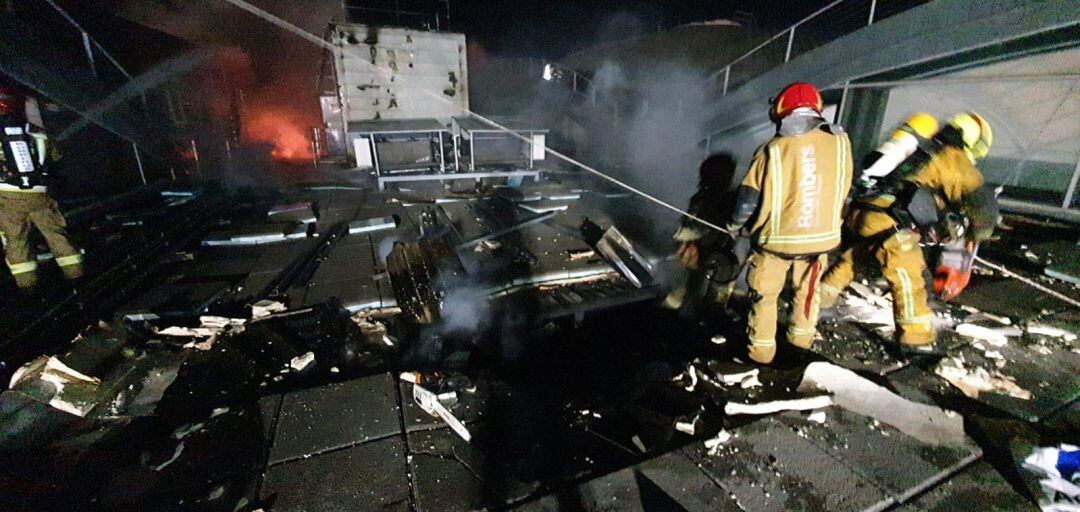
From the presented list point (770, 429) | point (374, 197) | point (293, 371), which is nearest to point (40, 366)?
point (293, 371)

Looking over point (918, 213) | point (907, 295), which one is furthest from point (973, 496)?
point (918, 213)

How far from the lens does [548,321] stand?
464 cm

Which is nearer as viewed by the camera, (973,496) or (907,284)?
(973,496)

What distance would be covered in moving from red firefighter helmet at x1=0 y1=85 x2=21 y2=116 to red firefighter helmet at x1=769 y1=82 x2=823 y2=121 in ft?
24.8

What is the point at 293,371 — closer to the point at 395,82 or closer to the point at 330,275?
the point at 330,275

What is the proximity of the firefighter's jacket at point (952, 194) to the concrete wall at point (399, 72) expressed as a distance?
9.68 meters

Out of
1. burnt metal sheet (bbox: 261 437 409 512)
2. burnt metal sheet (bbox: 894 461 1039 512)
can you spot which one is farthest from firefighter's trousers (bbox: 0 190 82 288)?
burnt metal sheet (bbox: 894 461 1039 512)

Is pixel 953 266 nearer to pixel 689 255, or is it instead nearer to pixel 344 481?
pixel 689 255

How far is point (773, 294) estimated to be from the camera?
3.37 meters

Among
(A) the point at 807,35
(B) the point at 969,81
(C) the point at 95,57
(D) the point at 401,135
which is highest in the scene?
(A) the point at 807,35

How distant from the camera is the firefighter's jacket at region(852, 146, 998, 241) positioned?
11.9 ft

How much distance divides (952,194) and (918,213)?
528mm

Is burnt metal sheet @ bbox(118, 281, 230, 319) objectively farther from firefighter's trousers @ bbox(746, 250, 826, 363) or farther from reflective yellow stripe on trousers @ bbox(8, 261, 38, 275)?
firefighter's trousers @ bbox(746, 250, 826, 363)

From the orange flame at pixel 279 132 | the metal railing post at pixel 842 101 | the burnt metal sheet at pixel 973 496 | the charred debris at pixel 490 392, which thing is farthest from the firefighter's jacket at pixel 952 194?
the orange flame at pixel 279 132
